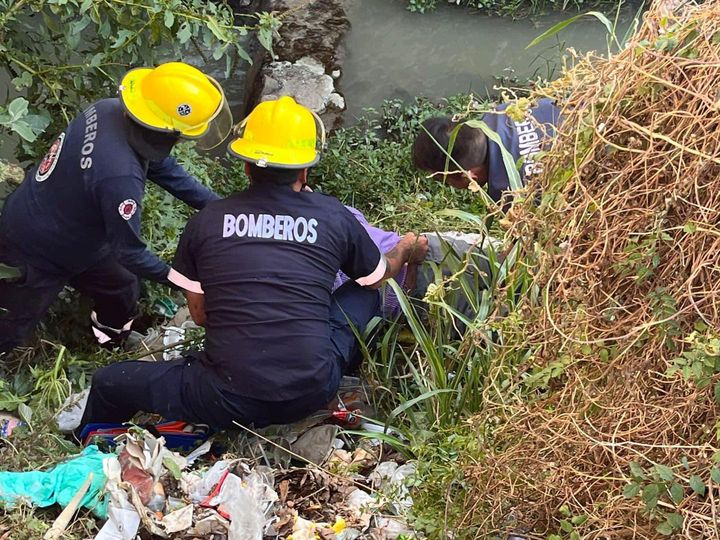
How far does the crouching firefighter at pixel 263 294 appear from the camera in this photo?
272 cm

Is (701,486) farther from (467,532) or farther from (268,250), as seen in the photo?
(268,250)

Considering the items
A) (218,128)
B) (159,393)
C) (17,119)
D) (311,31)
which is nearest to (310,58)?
(311,31)

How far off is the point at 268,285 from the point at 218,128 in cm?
91

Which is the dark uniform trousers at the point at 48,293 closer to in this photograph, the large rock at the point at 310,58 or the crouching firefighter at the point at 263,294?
the crouching firefighter at the point at 263,294

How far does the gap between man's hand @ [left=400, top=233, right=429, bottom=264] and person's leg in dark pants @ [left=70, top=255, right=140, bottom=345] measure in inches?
57.2

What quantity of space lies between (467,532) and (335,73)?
436 cm

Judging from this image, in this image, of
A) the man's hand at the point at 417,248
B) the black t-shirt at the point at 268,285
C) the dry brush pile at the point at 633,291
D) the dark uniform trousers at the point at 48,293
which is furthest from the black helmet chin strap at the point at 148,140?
the dry brush pile at the point at 633,291

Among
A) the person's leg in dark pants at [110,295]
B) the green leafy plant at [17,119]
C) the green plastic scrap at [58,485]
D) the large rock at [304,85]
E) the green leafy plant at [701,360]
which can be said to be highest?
the green leafy plant at [701,360]

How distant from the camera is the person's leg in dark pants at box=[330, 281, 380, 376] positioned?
302 cm

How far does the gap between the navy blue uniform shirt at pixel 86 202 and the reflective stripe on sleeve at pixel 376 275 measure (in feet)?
2.99

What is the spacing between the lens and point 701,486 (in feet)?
5.04

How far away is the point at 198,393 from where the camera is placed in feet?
9.07

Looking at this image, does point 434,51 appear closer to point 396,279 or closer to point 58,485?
point 396,279

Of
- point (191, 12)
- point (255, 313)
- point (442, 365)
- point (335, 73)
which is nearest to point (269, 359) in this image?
point (255, 313)
